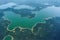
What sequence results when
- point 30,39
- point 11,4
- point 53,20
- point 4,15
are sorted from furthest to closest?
point 11,4
point 4,15
point 53,20
point 30,39

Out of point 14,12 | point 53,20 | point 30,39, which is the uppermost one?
point 14,12

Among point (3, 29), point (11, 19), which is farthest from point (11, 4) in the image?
point (3, 29)

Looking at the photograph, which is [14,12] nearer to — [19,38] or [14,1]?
[14,1]

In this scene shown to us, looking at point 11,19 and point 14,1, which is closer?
point 11,19

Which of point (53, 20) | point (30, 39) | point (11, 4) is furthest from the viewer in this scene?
point (11, 4)

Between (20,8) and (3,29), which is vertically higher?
(20,8)

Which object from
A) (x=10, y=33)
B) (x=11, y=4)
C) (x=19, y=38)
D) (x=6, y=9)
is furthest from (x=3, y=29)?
(x=11, y=4)

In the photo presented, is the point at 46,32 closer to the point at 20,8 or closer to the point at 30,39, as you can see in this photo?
the point at 30,39
